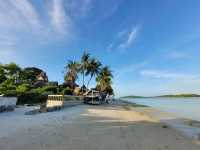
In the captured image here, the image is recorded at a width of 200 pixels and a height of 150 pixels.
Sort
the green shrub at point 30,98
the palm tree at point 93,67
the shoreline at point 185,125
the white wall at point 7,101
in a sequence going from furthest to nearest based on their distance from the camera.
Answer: the palm tree at point 93,67
the green shrub at point 30,98
the white wall at point 7,101
the shoreline at point 185,125

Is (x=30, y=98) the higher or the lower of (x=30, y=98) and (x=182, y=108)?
the higher

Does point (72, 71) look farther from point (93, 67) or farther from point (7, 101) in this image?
point (7, 101)

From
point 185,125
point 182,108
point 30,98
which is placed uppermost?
point 30,98

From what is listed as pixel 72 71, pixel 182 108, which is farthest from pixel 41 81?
pixel 182 108

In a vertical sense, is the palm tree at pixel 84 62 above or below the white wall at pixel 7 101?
above

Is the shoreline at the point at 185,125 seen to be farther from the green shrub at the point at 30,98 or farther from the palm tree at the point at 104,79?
the palm tree at the point at 104,79

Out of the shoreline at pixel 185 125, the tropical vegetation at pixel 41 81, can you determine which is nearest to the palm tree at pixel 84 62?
the tropical vegetation at pixel 41 81

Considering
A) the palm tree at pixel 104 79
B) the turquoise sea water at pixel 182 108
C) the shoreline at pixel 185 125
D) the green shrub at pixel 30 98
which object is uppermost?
the palm tree at pixel 104 79

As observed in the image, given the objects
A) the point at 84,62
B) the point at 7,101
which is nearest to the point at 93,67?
the point at 84,62

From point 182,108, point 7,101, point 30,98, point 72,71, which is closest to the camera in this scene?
point 7,101

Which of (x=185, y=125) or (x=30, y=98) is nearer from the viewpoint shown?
(x=185, y=125)

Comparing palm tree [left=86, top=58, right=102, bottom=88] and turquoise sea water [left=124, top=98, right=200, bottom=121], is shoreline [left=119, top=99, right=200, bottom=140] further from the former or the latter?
palm tree [left=86, top=58, right=102, bottom=88]

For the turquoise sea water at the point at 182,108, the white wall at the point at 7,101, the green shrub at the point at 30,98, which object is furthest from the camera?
the green shrub at the point at 30,98

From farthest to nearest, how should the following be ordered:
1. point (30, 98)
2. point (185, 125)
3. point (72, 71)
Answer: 1. point (72, 71)
2. point (30, 98)
3. point (185, 125)
